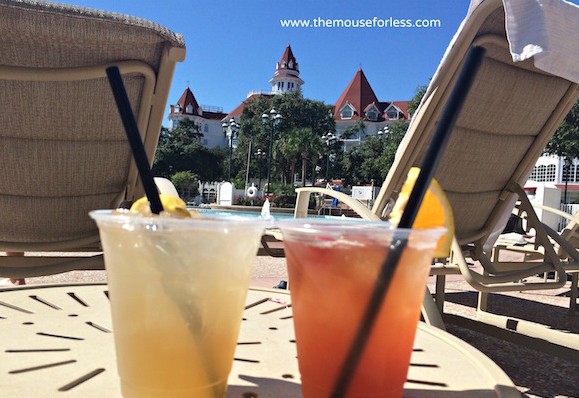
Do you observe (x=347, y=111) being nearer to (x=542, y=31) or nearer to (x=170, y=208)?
(x=542, y=31)

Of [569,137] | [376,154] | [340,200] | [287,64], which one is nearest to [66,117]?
[340,200]

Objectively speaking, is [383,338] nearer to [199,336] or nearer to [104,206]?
[199,336]

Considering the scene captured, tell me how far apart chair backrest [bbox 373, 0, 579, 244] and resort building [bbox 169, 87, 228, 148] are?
52838 millimetres

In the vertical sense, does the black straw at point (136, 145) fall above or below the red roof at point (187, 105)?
below

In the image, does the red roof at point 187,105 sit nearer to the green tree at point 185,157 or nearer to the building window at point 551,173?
the green tree at point 185,157

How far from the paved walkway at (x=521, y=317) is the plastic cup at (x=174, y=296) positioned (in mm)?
1535

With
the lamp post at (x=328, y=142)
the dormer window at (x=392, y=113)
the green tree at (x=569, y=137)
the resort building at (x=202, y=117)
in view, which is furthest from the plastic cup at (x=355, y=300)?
the resort building at (x=202, y=117)

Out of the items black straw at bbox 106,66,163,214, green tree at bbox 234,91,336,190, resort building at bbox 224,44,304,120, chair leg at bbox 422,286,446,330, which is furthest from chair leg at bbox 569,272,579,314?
resort building at bbox 224,44,304,120

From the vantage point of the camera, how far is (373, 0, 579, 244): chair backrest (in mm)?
1847

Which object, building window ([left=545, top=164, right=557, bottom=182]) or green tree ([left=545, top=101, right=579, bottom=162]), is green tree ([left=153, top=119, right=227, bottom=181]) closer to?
building window ([left=545, top=164, right=557, bottom=182])

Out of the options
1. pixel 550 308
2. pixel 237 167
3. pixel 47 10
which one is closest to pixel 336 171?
pixel 237 167

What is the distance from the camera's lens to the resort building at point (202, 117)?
53531mm

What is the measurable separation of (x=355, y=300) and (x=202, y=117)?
185 ft

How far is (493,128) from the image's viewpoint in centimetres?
213
